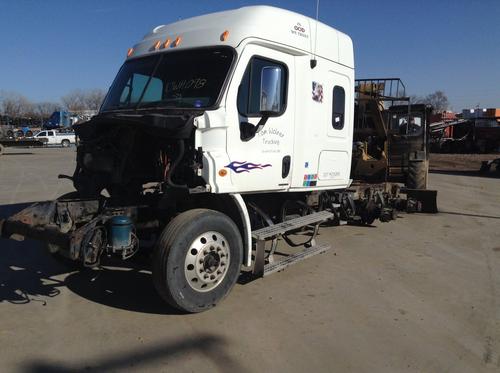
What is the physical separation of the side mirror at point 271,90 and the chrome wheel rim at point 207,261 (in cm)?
149

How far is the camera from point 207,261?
180 inches

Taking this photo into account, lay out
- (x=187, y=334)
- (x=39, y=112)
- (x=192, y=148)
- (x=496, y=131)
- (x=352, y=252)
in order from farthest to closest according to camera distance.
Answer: (x=39, y=112) < (x=496, y=131) < (x=352, y=252) < (x=192, y=148) < (x=187, y=334)

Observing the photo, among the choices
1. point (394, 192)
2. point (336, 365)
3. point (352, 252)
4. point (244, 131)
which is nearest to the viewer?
point (336, 365)

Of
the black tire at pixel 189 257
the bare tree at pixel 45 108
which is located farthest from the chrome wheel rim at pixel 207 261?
the bare tree at pixel 45 108

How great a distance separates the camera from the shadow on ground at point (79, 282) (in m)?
4.93

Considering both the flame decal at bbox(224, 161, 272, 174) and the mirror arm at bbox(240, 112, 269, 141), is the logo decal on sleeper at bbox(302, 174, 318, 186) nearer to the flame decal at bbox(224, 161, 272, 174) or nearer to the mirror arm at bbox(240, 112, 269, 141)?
the flame decal at bbox(224, 161, 272, 174)

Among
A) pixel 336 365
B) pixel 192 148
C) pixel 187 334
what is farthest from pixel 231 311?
pixel 192 148

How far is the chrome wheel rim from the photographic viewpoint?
4453 mm

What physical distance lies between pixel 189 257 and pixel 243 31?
2.49 metres

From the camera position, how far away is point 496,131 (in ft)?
111

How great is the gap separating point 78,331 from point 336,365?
233 centimetres

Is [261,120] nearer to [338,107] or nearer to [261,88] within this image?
[261,88]

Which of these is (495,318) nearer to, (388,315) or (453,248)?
(388,315)

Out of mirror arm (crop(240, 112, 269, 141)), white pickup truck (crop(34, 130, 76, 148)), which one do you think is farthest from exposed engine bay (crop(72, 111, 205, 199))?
white pickup truck (crop(34, 130, 76, 148))
